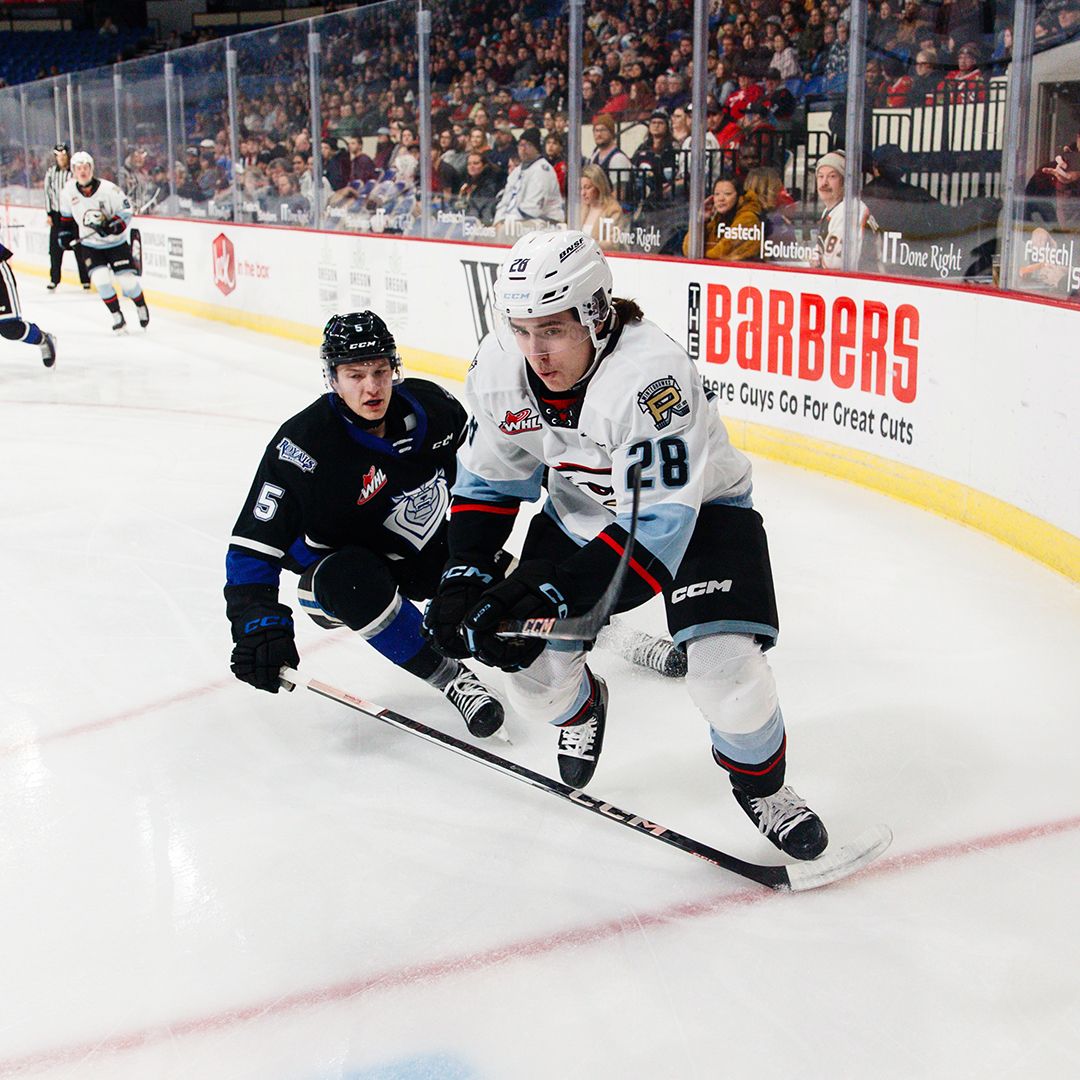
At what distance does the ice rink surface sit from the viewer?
5.59 feet

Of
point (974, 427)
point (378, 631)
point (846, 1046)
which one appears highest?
point (974, 427)

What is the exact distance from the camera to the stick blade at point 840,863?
6.69ft

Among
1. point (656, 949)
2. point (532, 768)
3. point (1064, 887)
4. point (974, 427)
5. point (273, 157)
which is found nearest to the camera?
point (656, 949)

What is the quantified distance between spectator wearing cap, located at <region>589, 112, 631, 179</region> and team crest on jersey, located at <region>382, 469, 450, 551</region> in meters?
3.59

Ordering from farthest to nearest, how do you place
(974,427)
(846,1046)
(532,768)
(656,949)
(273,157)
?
1. (273,157)
2. (974,427)
3. (532,768)
4. (656,949)
5. (846,1046)

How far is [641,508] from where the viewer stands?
1961mm

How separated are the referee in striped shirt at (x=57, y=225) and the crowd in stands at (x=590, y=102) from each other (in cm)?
277

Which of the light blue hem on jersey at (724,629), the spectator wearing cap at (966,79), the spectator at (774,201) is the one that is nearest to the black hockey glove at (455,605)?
the light blue hem on jersey at (724,629)

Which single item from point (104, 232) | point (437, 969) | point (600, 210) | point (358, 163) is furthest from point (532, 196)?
point (437, 969)

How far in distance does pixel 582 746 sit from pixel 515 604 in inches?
24.0

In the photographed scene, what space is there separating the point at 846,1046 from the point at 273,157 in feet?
28.9

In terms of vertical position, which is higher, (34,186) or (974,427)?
(34,186)

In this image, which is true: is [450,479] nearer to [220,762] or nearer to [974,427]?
[220,762]

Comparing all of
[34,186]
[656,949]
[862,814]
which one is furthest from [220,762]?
[34,186]
